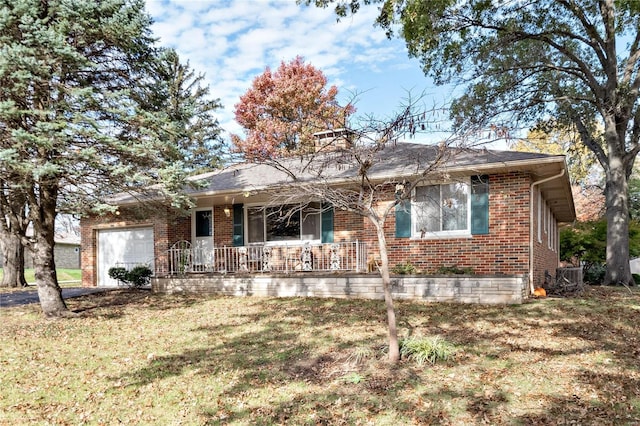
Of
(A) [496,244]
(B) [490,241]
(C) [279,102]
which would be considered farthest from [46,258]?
(C) [279,102]

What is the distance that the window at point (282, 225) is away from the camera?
1225cm

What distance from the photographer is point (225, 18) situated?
37.0 ft

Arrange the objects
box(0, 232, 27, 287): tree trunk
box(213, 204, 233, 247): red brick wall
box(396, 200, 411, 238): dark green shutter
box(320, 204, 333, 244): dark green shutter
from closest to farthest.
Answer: box(396, 200, 411, 238): dark green shutter
box(320, 204, 333, 244): dark green shutter
box(213, 204, 233, 247): red brick wall
box(0, 232, 27, 287): tree trunk

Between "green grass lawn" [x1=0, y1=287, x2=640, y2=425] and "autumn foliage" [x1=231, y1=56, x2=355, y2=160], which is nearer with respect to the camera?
"green grass lawn" [x1=0, y1=287, x2=640, y2=425]

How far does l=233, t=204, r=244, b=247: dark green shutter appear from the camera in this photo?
510 inches

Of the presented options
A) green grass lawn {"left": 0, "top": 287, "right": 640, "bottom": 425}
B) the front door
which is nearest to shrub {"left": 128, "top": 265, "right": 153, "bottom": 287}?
the front door

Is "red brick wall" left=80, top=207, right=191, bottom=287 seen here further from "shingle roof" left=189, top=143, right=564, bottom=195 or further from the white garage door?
"shingle roof" left=189, top=143, right=564, bottom=195

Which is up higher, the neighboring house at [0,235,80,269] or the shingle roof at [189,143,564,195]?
the shingle roof at [189,143,564,195]

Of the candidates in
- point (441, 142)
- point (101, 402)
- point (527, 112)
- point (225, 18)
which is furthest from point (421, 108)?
point (527, 112)

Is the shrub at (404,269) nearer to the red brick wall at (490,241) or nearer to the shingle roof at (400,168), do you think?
the red brick wall at (490,241)

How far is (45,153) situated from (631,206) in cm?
2584

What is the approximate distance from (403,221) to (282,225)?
395 centimetres

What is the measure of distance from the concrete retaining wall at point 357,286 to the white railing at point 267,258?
0.69 meters

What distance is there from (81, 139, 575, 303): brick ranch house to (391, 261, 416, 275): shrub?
0.18 metres
